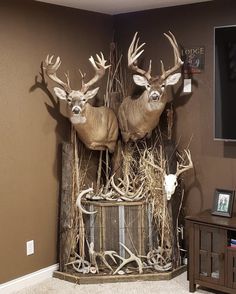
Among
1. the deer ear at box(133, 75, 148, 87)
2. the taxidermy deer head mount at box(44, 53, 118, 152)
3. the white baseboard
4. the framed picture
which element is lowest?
the white baseboard

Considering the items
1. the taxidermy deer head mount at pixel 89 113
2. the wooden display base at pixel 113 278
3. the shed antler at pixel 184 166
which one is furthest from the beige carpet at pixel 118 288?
the taxidermy deer head mount at pixel 89 113

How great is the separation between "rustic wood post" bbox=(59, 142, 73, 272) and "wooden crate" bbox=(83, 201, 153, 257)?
0.16m

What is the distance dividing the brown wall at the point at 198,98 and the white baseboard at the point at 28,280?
133cm

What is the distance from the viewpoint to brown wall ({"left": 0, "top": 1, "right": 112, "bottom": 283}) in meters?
3.69

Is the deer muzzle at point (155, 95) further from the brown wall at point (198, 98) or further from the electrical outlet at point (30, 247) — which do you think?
the electrical outlet at point (30, 247)

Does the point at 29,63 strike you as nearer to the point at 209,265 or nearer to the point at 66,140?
the point at 66,140

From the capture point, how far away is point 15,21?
3676 mm

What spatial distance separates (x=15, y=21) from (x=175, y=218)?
6.80 ft

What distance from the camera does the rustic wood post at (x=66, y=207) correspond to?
4039mm

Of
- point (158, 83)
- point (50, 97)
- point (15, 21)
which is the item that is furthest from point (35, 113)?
point (158, 83)

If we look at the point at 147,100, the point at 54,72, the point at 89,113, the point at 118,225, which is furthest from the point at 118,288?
the point at 54,72

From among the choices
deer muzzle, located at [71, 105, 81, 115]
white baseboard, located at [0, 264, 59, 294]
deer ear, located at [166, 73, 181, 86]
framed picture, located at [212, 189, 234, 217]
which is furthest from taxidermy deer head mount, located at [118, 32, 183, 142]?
white baseboard, located at [0, 264, 59, 294]

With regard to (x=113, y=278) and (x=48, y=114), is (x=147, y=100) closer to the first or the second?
(x=48, y=114)

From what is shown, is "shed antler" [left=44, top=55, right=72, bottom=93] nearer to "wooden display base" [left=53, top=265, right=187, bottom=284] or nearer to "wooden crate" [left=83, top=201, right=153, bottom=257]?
"wooden crate" [left=83, top=201, right=153, bottom=257]
